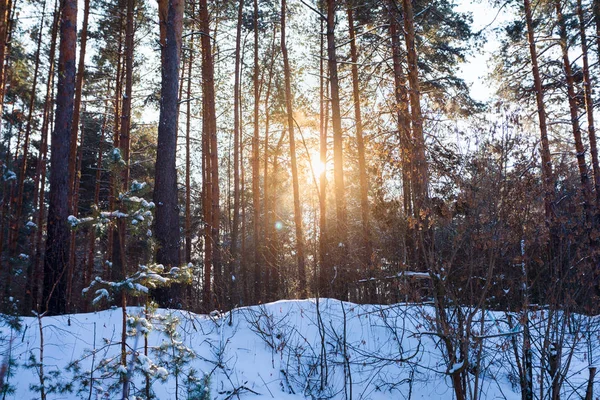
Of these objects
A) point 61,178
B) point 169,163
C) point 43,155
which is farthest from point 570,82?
point 43,155

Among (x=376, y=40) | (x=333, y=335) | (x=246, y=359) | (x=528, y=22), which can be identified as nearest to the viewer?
(x=246, y=359)

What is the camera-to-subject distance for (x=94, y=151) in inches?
734

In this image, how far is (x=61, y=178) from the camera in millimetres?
7340

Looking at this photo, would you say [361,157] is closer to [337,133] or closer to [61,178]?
[337,133]

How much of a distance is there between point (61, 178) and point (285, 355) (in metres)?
4.63

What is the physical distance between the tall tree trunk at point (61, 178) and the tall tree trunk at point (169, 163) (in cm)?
145

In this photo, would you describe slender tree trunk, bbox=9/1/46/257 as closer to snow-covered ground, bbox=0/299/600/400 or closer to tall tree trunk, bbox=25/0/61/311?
tall tree trunk, bbox=25/0/61/311

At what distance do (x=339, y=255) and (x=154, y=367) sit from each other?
459 cm

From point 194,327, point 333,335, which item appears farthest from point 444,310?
point 194,327

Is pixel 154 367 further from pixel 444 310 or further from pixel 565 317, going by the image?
pixel 565 317

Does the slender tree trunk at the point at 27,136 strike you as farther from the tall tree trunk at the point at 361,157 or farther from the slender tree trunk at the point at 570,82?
the slender tree trunk at the point at 570,82

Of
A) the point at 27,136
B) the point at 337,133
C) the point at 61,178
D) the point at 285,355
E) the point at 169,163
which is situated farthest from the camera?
the point at 27,136

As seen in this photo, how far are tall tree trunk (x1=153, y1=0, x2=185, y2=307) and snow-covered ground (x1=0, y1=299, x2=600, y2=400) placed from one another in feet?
3.72

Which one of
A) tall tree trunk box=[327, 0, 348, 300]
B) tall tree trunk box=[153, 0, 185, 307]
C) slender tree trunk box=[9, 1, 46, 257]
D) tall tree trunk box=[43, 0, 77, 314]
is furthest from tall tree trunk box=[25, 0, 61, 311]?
tall tree trunk box=[327, 0, 348, 300]
